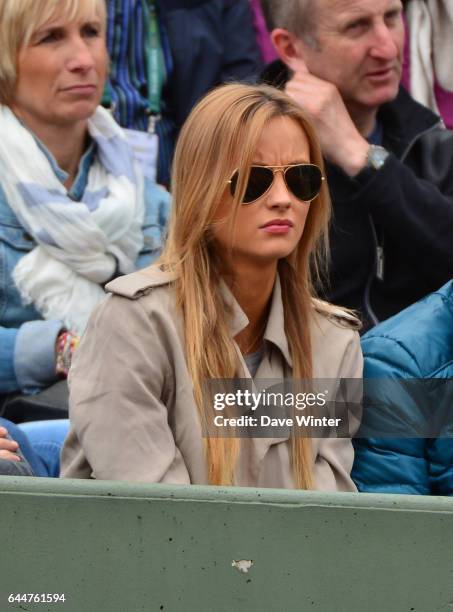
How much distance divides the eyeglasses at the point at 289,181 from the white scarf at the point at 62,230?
113cm

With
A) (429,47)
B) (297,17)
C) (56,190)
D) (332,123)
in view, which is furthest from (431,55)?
(56,190)

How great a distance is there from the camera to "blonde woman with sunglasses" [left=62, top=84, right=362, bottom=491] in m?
2.46

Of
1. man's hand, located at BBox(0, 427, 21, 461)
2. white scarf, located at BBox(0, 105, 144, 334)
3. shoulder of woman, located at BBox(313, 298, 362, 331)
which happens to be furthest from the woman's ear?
man's hand, located at BBox(0, 427, 21, 461)

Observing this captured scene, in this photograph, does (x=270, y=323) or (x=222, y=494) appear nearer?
(x=222, y=494)

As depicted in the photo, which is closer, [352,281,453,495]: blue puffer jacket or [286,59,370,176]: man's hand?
[352,281,453,495]: blue puffer jacket

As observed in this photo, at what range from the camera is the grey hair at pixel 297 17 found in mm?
3689

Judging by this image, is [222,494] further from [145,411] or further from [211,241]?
[211,241]

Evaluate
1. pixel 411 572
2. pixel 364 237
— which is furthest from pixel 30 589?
pixel 364 237

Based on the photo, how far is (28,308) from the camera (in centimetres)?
362

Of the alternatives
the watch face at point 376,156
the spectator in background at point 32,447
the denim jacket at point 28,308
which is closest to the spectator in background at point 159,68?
the denim jacket at point 28,308

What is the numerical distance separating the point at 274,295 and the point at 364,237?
2.77ft

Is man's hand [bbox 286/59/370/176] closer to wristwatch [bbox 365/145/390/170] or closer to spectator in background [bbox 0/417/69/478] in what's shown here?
wristwatch [bbox 365/145/390/170]

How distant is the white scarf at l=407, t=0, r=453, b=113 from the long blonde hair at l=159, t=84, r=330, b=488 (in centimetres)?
152

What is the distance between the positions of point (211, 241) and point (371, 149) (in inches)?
37.9
